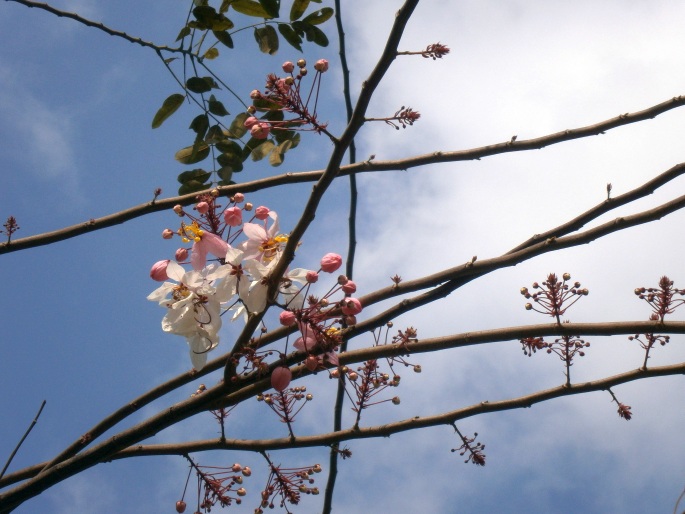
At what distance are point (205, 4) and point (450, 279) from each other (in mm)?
1932

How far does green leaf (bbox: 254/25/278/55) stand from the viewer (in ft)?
11.1

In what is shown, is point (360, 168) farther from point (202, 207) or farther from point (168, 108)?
point (168, 108)

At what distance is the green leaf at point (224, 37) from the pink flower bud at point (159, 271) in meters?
1.32

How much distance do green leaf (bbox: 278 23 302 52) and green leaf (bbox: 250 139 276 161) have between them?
0.48m

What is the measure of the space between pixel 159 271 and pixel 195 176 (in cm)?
110

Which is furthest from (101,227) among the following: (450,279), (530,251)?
(530,251)

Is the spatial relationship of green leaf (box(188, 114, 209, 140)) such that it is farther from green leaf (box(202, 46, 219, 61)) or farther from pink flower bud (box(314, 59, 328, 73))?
pink flower bud (box(314, 59, 328, 73))

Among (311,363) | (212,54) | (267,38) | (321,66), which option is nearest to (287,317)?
(311,363)

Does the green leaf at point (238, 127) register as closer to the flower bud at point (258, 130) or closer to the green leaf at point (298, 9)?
the green leaf at point (298, 9)

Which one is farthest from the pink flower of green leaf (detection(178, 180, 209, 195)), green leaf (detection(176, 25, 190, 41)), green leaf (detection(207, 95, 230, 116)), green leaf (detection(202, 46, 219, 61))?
green leaf (detection(202, 46, 219, 61))

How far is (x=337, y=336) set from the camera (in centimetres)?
207

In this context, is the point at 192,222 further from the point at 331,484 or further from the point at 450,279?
the point at 331,484

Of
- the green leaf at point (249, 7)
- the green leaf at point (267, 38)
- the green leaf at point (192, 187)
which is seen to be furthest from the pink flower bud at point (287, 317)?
the green leaf at point (267, 38)

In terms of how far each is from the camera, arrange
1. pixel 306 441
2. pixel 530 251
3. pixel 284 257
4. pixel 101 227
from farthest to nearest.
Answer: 1. pixel 101 227
2. pixel 306 441
3. pixel 530 251
4. pixel 284 257
